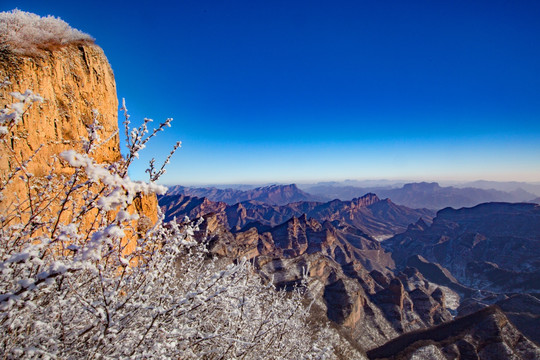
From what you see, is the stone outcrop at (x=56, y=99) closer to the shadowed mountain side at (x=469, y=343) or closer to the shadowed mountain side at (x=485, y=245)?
the shadowed mountain side at (x=469, y=343)

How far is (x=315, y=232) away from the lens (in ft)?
375

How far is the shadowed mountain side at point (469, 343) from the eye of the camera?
25375 mm

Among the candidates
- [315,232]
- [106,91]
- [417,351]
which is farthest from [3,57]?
[315,232]

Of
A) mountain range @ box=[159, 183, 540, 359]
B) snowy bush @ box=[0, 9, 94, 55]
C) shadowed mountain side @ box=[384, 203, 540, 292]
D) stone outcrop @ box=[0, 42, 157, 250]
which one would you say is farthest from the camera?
shadowed mountain side @ box=[384, 203, 540, 292]

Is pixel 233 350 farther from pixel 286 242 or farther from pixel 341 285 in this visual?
pixel 286 242

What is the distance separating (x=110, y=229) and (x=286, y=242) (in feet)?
350

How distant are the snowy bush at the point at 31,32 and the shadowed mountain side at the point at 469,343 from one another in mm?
35735

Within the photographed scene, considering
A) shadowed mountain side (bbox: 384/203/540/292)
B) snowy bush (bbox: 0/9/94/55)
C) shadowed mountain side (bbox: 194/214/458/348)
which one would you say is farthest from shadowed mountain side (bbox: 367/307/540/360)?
shadowed mountain side (bbox: 384/203/540/292)

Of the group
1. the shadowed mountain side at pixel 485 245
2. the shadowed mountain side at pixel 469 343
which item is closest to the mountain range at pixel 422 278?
the shadowed mountain side at pixel 469 343

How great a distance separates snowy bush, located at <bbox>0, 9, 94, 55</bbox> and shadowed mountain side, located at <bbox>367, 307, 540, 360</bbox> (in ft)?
117

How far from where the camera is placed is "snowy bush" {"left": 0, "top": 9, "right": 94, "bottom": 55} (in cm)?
941

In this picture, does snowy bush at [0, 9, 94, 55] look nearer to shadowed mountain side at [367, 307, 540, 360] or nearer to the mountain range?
the mountain range

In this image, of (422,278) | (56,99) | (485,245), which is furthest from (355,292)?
(485,245)

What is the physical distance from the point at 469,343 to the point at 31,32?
4329 cm
